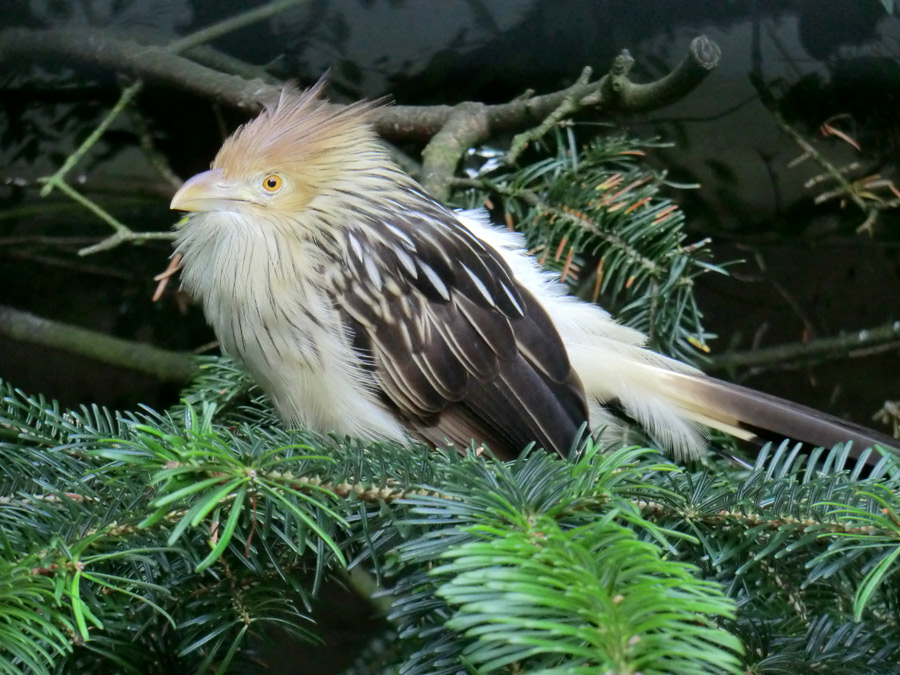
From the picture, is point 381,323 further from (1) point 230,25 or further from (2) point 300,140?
(1) point 230,25

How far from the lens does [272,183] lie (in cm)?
95

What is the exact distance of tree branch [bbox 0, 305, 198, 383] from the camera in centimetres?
126

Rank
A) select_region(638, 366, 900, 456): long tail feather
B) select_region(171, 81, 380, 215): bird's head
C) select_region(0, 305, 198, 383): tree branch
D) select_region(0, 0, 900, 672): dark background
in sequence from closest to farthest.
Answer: select_region(638, 366, 900, 456): long tail feather < select_region(171, 81, 380, 215): bird's head < select_region(0, 0, 900, 672): dark background < select_region(0, 305, 198, 383): tree branch

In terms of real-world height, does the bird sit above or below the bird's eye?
below

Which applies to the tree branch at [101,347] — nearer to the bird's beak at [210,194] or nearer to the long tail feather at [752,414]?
the bird's beak at [210,194]

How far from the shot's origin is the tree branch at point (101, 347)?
1264mm

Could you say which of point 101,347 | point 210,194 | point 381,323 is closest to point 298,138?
point 210,194

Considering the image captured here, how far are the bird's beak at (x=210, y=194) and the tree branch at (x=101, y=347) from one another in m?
0.38

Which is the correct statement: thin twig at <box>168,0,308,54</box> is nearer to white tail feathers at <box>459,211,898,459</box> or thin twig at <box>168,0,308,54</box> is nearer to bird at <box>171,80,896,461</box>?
bird at <box>171,80,896,461</box>

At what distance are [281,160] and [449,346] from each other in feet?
0.89

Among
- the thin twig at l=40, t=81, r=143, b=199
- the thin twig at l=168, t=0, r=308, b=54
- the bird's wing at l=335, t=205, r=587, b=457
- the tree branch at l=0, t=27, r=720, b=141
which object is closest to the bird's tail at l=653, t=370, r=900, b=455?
the bird's wing at l=335, t=205, r=587, b=457

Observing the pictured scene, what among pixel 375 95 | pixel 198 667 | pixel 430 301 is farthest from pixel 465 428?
pixel 375 95

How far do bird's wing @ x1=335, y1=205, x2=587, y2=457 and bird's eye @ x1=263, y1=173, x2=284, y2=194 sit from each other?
96 mm

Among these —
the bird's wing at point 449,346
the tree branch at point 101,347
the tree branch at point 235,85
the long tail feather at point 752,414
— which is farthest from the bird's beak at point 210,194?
the long tail feather at point 752,414
